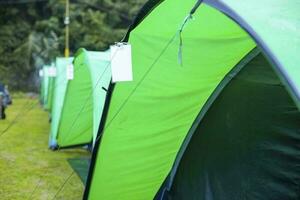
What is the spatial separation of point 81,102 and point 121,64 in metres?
3.42

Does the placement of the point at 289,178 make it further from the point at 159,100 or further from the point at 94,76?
the point at 94,76

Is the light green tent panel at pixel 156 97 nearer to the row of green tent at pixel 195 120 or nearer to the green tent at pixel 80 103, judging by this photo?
the row of green tent at pixel 195 120

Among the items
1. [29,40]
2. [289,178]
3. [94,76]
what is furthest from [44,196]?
[29,40]

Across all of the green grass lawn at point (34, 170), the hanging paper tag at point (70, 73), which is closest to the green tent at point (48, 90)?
the green grass lawn at point (34, 170)

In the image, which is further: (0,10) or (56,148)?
(0,10)

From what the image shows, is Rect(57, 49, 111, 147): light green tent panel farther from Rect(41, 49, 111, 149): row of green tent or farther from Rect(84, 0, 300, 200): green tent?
Rect(84, 0, 300, 200): green tent

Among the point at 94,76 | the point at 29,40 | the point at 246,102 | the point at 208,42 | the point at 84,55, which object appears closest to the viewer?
the point at 208,42

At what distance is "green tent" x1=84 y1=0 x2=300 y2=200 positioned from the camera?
277 centimetres

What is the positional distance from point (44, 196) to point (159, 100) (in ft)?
5.82

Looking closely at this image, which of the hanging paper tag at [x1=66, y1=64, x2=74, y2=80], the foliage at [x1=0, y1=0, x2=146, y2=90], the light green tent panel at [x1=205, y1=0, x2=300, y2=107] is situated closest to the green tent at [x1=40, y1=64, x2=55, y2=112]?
→ the hanging paper tag at [x1=66, y1=64, x2=74, y2=80]

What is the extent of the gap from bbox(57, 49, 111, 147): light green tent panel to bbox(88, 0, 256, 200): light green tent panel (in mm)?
2486

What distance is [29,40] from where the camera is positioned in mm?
20859

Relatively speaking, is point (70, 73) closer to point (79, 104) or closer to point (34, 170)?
point (79, 104)

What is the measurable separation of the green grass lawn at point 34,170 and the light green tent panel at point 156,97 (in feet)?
3.74
